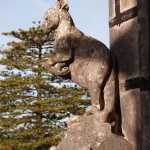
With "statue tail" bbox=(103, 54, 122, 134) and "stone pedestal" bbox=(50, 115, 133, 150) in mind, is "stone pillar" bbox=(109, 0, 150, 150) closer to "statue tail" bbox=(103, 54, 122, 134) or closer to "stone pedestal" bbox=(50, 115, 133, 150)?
"statue tail" bbox=(103, 54, 122, 134)

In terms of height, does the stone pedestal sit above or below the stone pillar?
below

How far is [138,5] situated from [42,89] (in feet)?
58.6

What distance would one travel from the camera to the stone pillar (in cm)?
382

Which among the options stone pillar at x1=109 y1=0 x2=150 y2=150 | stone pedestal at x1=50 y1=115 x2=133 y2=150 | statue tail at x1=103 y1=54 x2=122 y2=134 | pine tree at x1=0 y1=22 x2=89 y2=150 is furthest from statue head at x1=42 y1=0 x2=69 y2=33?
pine tree at x1=0 y1=22 x2=89 y2=150

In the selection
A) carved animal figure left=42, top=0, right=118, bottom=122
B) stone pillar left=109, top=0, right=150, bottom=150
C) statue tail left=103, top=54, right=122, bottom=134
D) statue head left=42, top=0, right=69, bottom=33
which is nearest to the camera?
stone pillar left=109, top=0, right=150, bottom=150

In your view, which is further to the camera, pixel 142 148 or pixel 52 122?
pixel 52 122

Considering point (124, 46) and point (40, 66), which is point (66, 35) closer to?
point (124, 46)

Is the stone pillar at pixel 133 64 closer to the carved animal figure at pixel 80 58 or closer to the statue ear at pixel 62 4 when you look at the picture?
the carved animal figure at pixel 80 58

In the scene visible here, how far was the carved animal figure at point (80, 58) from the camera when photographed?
4.25 metres

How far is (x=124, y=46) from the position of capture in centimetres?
425

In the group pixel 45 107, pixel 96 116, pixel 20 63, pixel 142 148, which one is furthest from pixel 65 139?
pixel 20 63

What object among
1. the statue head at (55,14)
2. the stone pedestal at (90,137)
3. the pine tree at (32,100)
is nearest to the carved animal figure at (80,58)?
the statue head at (55,14)

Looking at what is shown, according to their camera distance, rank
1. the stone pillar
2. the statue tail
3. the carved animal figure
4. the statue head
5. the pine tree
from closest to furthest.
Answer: the stone pillar
the statue tail
the carved animal figure
the statue head
the pine tree

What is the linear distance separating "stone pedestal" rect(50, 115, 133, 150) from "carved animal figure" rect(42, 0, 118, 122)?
0.37ft
